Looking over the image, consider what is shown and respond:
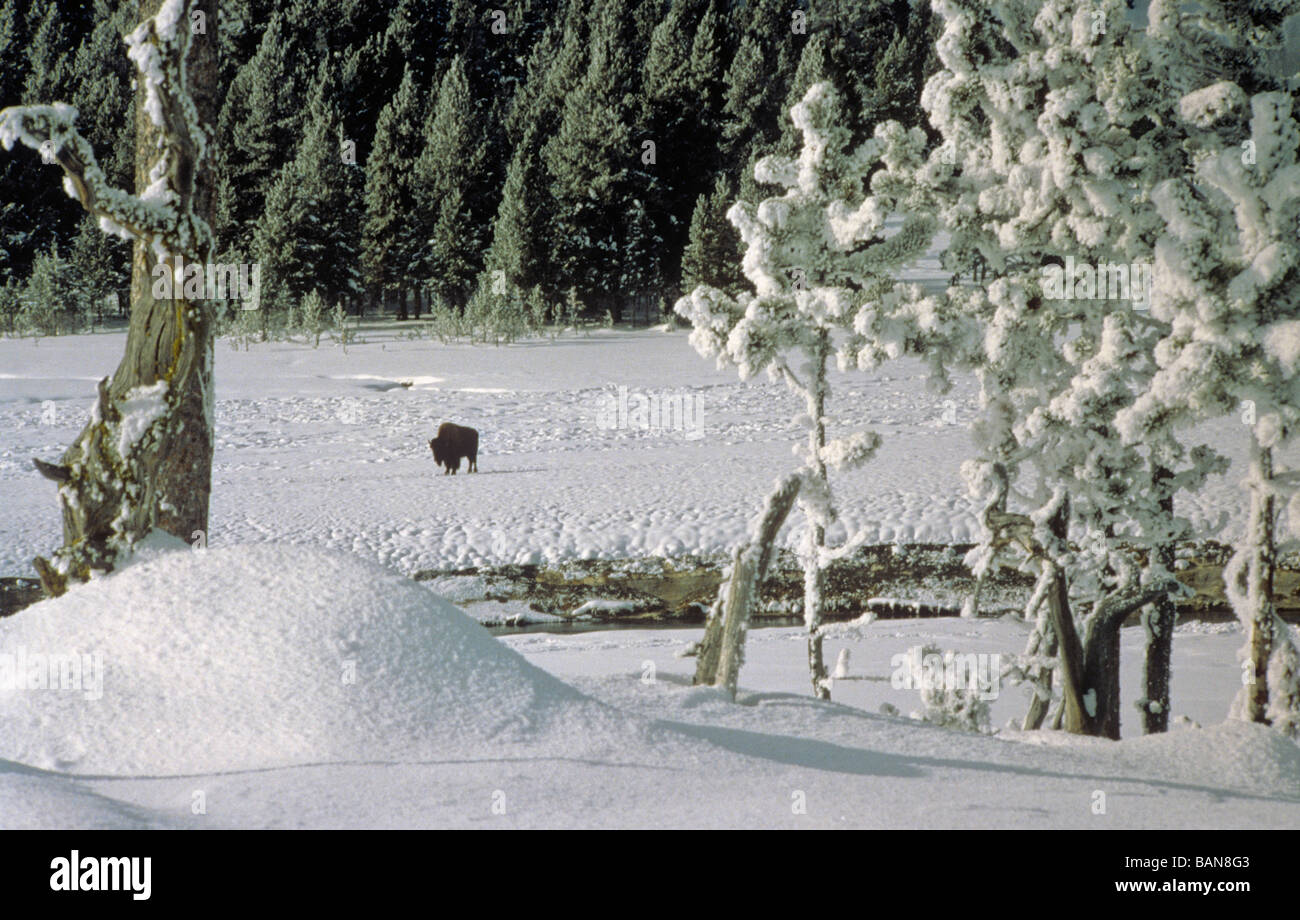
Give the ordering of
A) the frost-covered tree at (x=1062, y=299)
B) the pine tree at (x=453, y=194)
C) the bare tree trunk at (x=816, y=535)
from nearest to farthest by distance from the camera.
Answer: the frost-covered tree at (x=1062, y=299) → the bare tree trunk at (x=816, y=535) → the pine tree at (x=453, y=194)

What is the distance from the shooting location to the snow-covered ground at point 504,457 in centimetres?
1525

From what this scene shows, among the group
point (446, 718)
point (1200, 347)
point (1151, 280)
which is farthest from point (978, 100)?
point (446, 718)

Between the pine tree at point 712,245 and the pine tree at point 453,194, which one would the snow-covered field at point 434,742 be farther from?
the pine tree at point 453,194

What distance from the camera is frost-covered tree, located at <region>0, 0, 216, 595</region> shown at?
5.72 meters

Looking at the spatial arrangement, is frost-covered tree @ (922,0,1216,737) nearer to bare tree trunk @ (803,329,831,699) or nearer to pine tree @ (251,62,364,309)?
bare tree trunk @ (803,329,831,699)

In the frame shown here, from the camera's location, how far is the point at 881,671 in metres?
9.94

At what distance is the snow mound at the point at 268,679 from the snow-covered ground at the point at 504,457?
312cm

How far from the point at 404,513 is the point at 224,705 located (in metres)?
12.1

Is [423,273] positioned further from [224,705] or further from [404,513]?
[224,705]

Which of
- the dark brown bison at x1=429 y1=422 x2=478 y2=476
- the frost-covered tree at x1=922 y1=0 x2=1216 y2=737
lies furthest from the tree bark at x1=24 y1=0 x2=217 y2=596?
the dark brown bison at x1=429 y1=422 x2=478 y2=476

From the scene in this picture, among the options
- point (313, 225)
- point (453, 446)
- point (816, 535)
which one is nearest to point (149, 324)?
point (816, 535)

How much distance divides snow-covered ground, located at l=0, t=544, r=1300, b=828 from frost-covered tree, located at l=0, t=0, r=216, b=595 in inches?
29.7

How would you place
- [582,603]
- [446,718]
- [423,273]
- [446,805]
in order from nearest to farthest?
[446,805] → [446,718] → [582,603] → [423,273]

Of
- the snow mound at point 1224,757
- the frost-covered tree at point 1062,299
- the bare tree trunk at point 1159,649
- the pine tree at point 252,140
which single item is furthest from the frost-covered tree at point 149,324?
the pine tree at point 252,140
